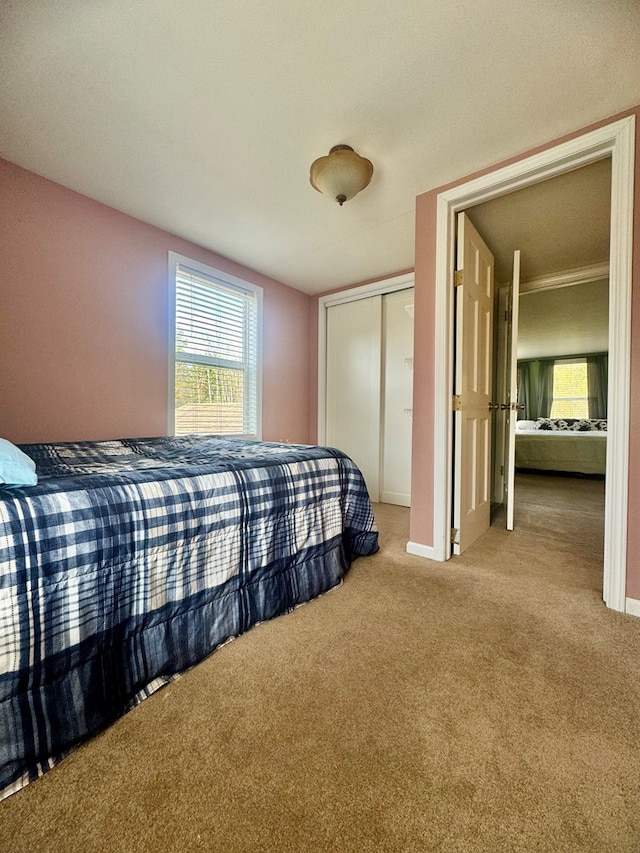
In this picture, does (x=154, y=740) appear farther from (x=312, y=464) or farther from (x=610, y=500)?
(x=610, y=500)

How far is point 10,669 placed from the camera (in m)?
0.81

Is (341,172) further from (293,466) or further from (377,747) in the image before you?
(377,747)

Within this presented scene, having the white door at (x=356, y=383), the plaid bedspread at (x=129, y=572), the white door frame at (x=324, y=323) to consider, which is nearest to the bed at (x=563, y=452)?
the white door at (x=356, y=383)

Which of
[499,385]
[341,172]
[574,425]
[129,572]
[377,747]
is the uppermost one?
[341,172]

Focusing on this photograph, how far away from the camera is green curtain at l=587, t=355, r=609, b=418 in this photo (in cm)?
687

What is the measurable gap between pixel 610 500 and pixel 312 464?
4.58 ft

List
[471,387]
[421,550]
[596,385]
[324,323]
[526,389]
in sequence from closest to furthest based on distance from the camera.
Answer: [421,550] → [471,387] → [324,323] → [596,385] → [526,389]

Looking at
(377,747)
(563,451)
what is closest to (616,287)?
(377,747)

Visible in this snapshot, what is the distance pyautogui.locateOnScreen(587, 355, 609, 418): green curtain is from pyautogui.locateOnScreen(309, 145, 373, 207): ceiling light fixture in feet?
24.2

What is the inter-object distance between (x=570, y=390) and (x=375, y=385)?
19.7 feet

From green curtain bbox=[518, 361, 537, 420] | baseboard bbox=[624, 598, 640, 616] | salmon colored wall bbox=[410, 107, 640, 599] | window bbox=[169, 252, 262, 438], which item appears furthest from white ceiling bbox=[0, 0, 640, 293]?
green curtain bbox=[518, 361, 537, 420]

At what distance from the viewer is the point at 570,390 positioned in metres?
7.26

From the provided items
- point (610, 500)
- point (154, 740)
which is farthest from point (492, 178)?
point (154, 740)

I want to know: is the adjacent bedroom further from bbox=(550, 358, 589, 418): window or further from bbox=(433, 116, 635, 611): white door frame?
bbox=(550, 358, 589, 418): window
